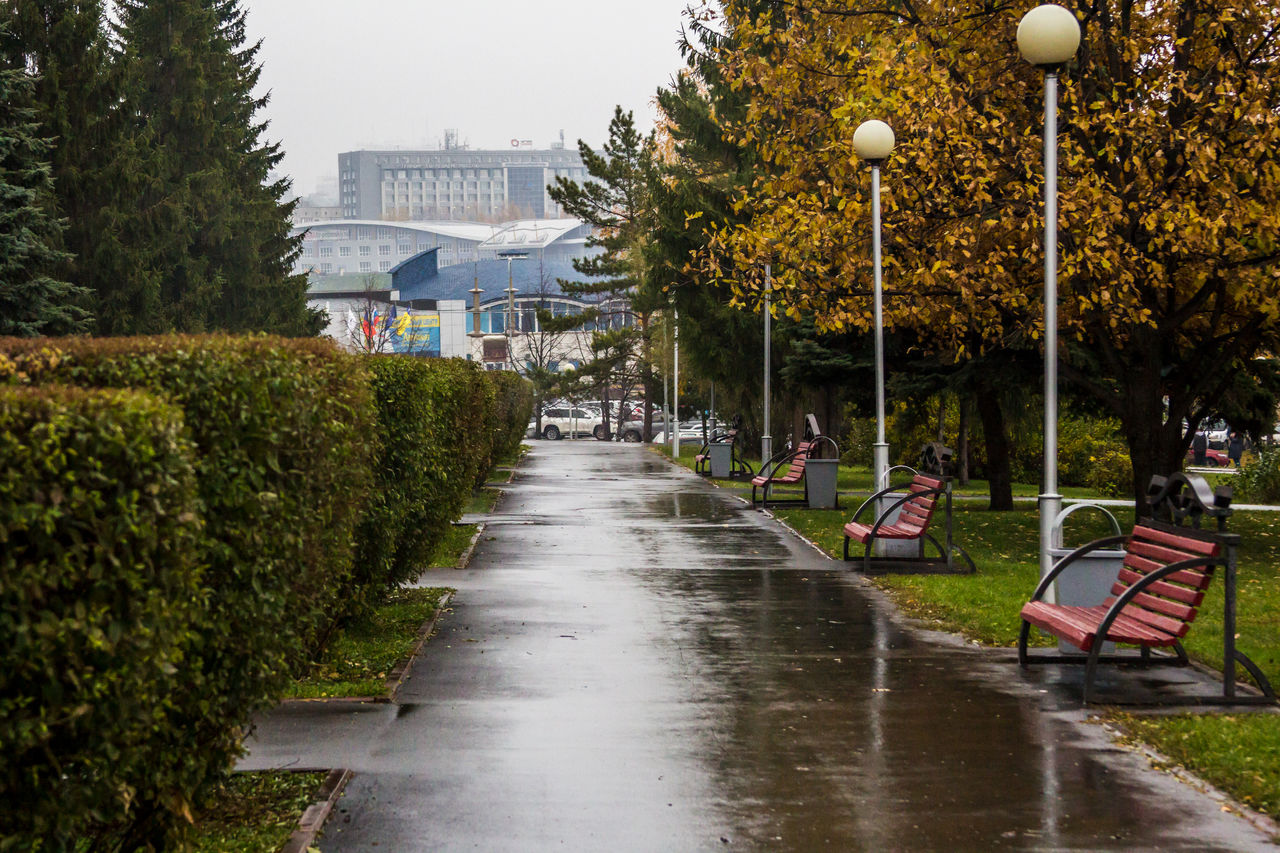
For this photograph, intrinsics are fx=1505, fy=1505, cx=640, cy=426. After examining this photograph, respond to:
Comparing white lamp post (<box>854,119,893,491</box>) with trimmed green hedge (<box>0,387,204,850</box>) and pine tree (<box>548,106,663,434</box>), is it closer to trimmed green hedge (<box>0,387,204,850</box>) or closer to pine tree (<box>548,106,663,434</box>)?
trimmed green hedge (<box>0,387,204,850</box>)

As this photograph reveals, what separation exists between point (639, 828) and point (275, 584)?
5.43 ft

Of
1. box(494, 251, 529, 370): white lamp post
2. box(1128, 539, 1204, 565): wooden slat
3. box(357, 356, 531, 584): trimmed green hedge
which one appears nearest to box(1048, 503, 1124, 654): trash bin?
box(1128, 539, 1204, 565): wooden slat

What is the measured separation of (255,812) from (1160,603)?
15.9 feet

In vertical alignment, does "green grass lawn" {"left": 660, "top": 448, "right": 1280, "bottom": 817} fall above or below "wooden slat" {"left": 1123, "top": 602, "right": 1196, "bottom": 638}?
below

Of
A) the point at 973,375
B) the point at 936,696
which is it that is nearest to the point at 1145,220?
the point at 973,375

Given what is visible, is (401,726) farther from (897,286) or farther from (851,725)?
(897,286)

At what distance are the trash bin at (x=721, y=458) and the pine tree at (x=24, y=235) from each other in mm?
13889

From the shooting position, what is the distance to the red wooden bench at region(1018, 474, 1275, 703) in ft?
25.6

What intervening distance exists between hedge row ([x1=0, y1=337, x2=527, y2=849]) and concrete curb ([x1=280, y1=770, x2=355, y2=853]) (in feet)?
1.50

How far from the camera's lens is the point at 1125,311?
15.9 meters

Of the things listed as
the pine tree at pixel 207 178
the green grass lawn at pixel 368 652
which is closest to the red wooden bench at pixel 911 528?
the green grass lawn at pixel 368 652

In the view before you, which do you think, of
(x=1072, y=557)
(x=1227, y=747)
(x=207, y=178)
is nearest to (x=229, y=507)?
(x=1227, y=747)

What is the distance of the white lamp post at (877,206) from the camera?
14945mm

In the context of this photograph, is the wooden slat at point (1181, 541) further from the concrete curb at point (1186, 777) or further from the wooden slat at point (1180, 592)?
the concrete curb at point (1186, 777)
